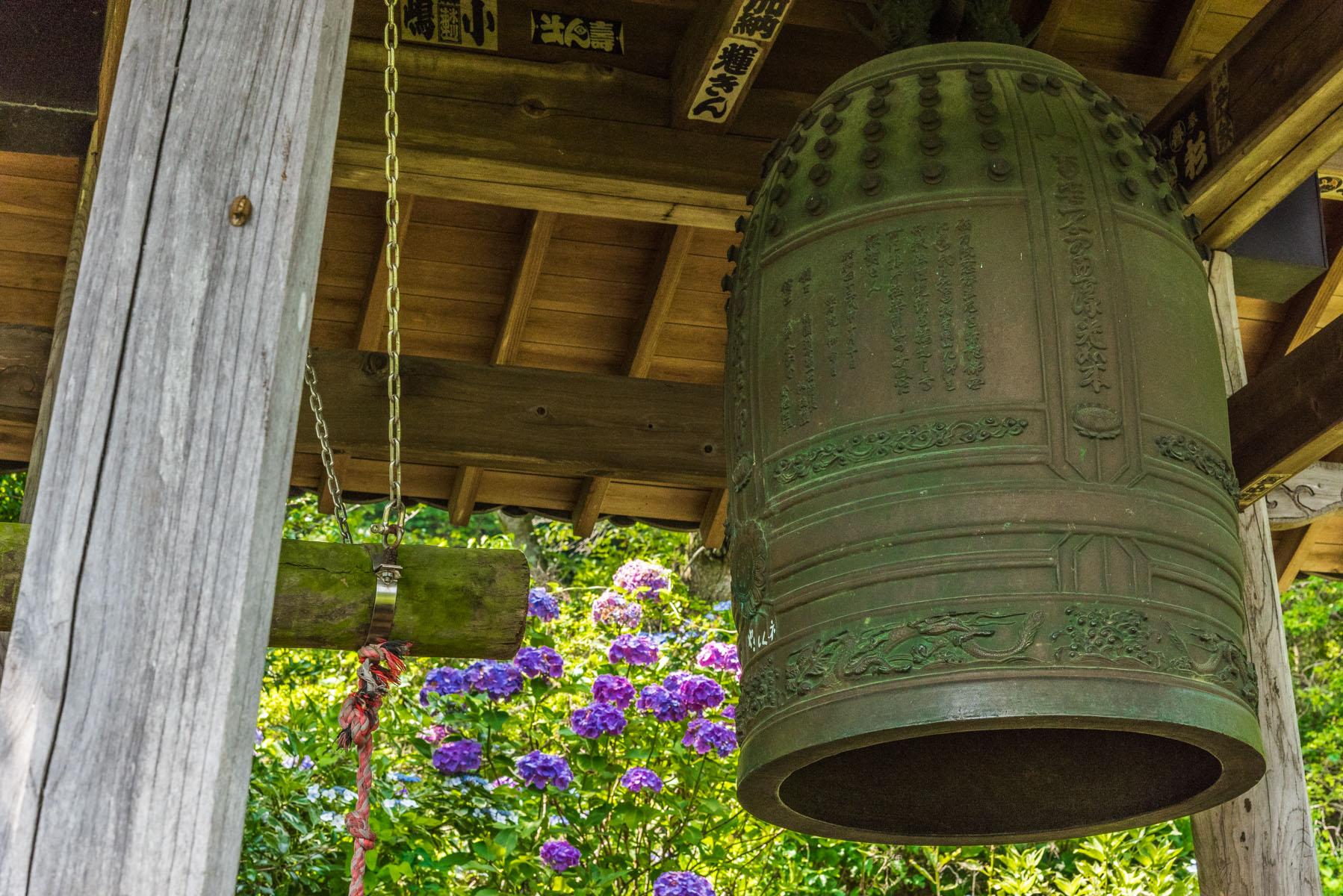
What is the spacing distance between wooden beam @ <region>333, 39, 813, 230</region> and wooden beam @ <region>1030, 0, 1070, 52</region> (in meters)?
0.53

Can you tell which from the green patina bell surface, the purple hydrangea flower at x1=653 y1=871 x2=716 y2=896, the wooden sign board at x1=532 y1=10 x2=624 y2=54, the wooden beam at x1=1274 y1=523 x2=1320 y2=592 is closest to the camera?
the green patina bell surface

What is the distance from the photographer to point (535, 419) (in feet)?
11.9

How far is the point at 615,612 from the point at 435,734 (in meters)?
1.00

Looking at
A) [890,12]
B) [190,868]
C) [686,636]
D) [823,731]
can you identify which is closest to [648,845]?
[686,636]

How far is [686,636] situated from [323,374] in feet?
7.17

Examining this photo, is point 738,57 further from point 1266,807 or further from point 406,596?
point 1266,807

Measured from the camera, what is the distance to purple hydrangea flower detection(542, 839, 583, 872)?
337cm

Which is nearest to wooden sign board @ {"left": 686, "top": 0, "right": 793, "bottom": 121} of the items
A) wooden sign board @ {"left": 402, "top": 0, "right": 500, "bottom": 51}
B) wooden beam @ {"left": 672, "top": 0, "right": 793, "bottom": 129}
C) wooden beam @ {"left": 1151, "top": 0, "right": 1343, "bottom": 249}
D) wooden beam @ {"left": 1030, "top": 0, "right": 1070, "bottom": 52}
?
wooden beam @ {"left": 672, "top": 0, "right": 793, "bottom": 129}

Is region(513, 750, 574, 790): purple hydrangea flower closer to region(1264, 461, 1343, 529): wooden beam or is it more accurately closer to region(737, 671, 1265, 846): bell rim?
region(737, 671, 1265, 846): bell rim

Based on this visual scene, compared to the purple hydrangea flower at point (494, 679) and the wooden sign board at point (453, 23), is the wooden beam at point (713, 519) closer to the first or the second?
the purple hydrangea flower at point (494, 679)

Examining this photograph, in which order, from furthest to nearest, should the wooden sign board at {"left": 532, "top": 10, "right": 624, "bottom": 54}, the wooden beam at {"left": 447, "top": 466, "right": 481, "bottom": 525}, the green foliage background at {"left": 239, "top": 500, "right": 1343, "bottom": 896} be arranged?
the wooden beam at {"left": 447, "top": 466, "right": 481, "bottom": 525}, the green foliage background at {"left": 239, "top": 500, "right": 1343, "bottom": 896}, the wooden sign board at {"left": 532, "top": 10, "right": 624, "bottom": 54}

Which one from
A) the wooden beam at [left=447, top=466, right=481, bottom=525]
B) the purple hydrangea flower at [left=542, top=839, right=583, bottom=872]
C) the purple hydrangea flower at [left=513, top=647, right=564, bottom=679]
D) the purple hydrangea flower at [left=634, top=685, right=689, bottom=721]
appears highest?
the wooden beam at [left=447, top=466, right=481, bottom=525]

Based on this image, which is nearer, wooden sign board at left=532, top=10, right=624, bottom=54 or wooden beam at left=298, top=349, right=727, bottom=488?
wooden sign board at left=532, top=10, right=624, bottom=54

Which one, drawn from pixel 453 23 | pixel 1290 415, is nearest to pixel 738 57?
pixel 453 23
